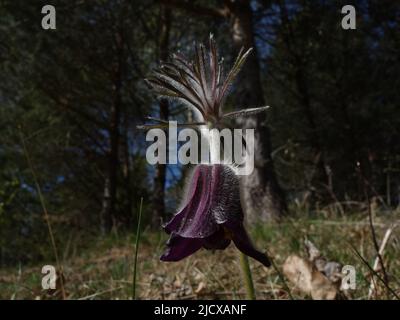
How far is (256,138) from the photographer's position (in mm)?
6820

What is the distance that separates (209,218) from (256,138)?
5.90 metres

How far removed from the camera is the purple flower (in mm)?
972

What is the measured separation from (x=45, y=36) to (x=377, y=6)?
626 cm

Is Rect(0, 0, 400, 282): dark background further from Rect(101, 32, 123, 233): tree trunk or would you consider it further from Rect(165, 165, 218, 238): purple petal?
Rect(165, 165, 218, 238): purple petal

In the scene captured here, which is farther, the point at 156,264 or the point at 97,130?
the point at 97,130

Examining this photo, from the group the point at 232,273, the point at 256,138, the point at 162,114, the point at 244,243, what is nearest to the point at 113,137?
the point at 162,114

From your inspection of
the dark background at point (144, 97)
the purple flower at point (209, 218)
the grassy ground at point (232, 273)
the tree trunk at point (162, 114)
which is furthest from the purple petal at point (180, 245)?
the tree trunk at point (162, 114)

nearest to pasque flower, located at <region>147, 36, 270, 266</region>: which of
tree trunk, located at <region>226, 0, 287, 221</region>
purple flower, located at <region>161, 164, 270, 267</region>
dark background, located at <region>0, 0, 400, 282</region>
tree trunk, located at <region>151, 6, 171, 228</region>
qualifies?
purple flower, located at <region>161, 164, 270, 267</region>

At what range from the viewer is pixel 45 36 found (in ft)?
29.0

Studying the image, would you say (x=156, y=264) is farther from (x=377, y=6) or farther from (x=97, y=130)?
(x=97, y=130)

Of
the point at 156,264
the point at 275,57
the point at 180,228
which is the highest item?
the point at 275,57

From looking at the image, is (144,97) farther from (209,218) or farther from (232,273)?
(209,218)
